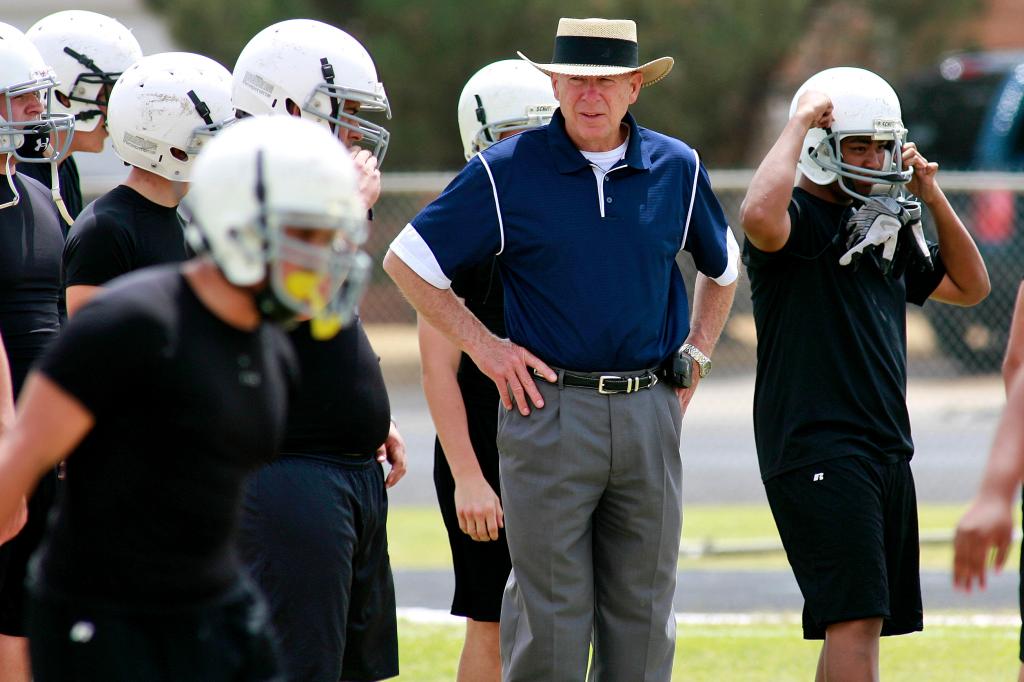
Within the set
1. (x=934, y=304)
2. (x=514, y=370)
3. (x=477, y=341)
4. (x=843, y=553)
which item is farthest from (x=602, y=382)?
(x=934, y=304)

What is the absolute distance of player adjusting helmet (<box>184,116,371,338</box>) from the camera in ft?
9.46

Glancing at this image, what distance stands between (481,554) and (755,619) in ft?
9.09

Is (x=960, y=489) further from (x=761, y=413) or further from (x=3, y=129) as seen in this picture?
(x=3, y=129)

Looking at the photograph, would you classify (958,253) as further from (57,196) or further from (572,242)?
(57,196)

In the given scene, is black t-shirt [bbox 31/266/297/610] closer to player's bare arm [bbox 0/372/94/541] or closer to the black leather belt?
player's bare arm [bbox 0/372/94/541]

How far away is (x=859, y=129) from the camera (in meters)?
5.00

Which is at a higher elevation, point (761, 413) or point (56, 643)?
point (56, 643)

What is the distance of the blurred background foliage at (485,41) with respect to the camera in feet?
56.0

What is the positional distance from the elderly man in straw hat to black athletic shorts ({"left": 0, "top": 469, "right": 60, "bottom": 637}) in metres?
1.39

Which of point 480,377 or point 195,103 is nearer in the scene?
point 195,103

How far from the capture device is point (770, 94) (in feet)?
65.5

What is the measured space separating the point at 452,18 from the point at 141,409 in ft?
48.0

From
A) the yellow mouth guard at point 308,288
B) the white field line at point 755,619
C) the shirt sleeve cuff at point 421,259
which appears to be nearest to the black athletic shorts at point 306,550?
the shirt sleeve cuff at point 421,259

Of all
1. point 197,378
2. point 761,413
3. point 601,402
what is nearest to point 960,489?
point 761,413
